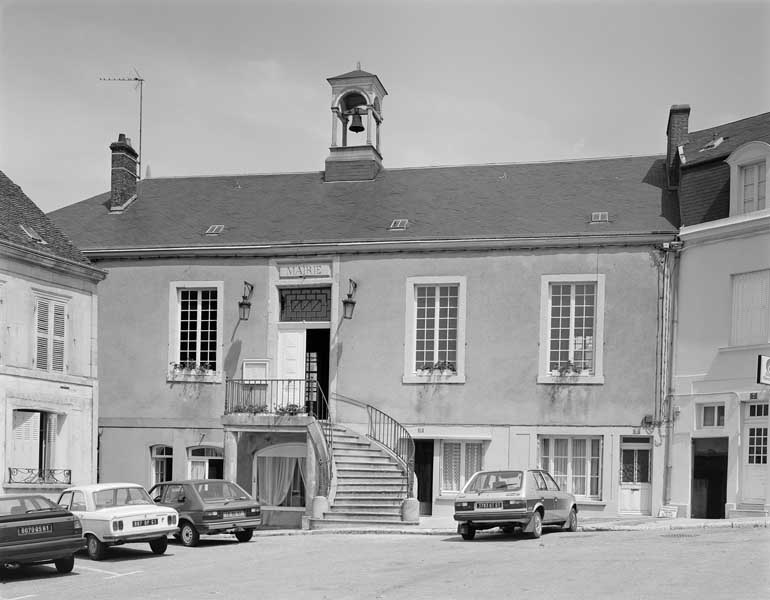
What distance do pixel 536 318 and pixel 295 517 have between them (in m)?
7.05

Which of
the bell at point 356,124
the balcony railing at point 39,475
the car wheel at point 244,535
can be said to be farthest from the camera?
the bell at point 356,124

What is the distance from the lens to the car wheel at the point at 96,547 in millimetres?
18188

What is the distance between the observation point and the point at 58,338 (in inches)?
991

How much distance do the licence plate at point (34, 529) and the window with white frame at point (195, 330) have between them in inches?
440

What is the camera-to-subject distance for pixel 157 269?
91.9 feet

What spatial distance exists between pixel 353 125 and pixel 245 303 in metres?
6.46

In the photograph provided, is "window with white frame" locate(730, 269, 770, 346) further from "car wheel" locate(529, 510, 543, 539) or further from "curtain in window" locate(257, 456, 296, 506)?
"curtain in window" locate(257, 456, 296, 506)

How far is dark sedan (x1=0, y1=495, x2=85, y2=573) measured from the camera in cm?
1586

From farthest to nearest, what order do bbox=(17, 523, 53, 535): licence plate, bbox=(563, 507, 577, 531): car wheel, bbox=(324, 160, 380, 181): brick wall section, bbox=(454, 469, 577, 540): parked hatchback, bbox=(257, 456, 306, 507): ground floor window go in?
bbox=(324, 160, 380, 181): brick wall section, bbox=(257, 456, 306, 507): ground floor window, bbox=(563, 507, 577, 531): car wheel, bbox=(454, 469, 577, 540): parked hatchback, bbox=(17, 523, 53, 535): licence plate

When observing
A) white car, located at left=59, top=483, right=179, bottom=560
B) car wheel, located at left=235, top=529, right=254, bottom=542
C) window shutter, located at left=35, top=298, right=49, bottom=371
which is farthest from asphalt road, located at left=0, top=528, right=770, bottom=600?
window shutter, located at left=35, top=298, right=49, bottom=371

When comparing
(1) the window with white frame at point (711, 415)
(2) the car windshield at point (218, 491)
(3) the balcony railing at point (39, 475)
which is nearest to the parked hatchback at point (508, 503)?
(2) the car windshield at point (218, 491)

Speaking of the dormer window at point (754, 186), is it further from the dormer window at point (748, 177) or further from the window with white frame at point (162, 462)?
the window with white frame at point (162, 462)

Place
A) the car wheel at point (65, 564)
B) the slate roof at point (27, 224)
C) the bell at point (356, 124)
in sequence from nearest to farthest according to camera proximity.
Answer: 1. the car wheel at point (65, 564)
2. the slate roof at point (27, 224)
3. the bell at point (356, 124)

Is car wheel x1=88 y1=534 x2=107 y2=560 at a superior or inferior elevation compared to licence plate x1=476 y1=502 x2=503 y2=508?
inferior
